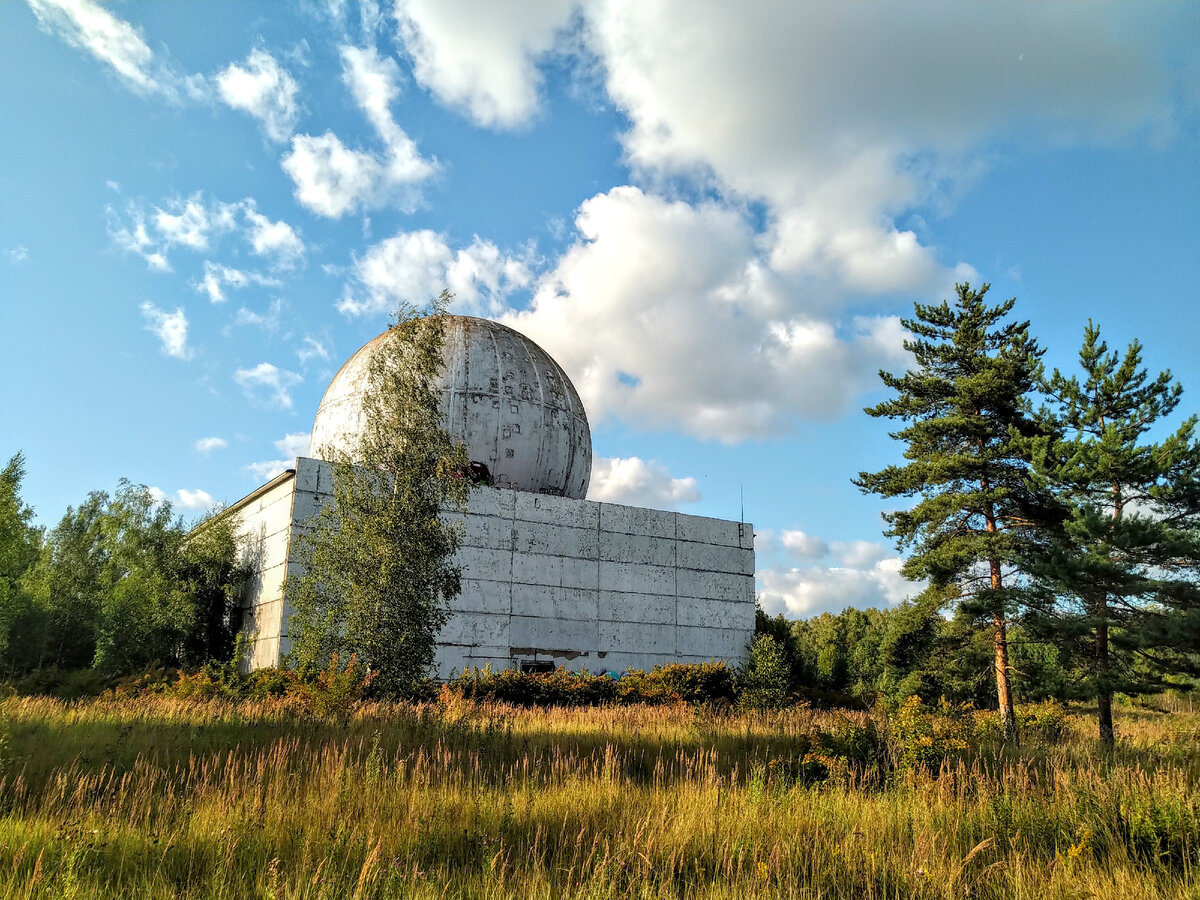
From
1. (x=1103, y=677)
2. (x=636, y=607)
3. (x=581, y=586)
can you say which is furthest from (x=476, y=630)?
(x=1103, y=677)

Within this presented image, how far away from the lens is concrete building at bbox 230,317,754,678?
23.9 meters

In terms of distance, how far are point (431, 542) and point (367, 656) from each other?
2660 millimetres

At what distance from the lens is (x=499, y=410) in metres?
27.3

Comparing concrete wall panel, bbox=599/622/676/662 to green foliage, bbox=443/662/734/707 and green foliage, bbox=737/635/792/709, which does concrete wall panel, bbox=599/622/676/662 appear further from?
green foliage, bbox=737/635/792/709

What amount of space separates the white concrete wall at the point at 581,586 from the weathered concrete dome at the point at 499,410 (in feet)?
6.19

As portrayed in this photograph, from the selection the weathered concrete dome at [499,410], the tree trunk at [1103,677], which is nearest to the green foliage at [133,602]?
the weathered concrete dome at [499,410]

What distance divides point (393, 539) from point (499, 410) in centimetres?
1187

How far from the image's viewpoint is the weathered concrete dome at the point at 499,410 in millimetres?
27000

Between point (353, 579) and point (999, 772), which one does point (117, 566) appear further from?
point (999, 772)

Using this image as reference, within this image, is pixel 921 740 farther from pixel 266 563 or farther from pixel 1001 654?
pixel 266 563

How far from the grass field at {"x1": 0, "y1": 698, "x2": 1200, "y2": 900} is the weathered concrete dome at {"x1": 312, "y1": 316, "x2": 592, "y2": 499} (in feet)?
56.4

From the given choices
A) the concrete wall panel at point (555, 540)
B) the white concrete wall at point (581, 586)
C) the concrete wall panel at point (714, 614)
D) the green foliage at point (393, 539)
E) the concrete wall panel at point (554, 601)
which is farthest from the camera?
the concrete wall panel at point (714, 614)

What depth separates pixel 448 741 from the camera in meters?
10.1

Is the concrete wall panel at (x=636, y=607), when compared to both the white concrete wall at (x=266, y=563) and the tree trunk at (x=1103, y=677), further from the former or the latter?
the tree trunk at (x=1103, y=677)
